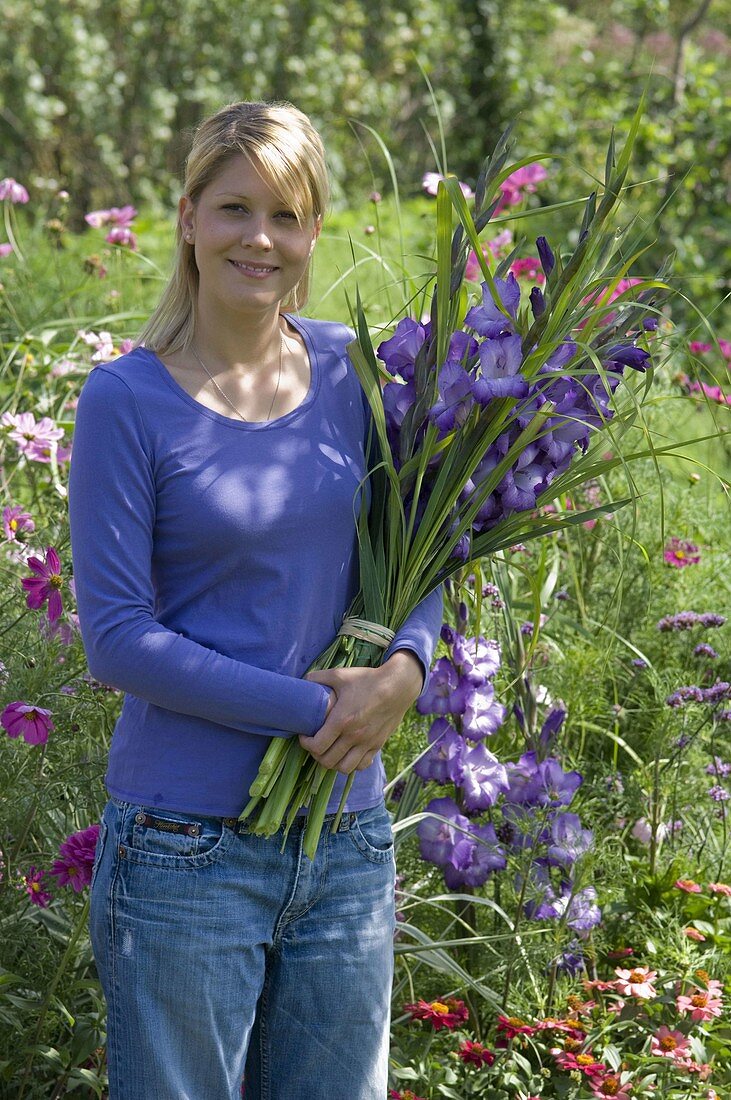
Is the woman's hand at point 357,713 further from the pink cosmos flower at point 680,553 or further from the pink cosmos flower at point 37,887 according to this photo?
the pink cosmos flower at point 680,553

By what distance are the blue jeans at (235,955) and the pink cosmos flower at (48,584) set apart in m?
0.45

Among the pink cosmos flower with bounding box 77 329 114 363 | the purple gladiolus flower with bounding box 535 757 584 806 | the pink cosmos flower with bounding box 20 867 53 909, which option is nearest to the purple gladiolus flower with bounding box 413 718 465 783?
the purple gladiolus flower with bounding box 535 757 584 806

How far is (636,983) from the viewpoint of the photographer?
1998 mm

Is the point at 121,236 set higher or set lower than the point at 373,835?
higher

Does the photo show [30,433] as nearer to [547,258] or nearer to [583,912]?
[547,258]

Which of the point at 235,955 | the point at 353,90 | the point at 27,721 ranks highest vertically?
the point at 353,90

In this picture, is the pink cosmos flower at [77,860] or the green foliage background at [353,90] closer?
the pink cosmos flower at [77,860]

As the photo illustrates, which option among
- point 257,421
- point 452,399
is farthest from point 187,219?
point 452,399

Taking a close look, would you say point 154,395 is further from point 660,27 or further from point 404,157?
point 660,27

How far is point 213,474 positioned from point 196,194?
37cm

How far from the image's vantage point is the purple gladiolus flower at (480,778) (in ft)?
6.90

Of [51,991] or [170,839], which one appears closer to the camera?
[170,839]

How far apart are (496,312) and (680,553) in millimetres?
1343

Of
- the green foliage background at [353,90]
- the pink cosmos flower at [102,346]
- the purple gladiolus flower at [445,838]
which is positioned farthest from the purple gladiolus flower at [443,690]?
the green foliage background at [353,90]
